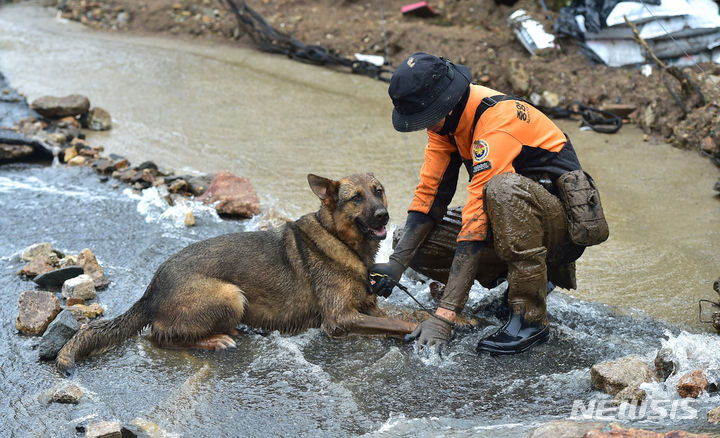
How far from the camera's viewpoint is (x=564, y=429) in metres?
3.24

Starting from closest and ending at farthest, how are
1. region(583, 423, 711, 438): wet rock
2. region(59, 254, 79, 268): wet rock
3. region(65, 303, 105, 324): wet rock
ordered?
region(583, 423, 711, 438): wet rock, region(65, 303, 105, 324): wet rock, region(59, 254, 79, 268): wet rock

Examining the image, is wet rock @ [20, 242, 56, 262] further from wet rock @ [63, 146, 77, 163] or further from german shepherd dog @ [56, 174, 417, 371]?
wet rock @ [63, 146, 77, 163]

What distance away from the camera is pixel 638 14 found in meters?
8.98

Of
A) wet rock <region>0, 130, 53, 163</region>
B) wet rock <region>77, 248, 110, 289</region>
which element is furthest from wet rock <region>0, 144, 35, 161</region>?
wet rock <region>77, 248, 110, 289</region>

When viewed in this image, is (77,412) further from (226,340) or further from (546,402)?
(546,402)

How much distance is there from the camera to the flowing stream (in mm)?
4059

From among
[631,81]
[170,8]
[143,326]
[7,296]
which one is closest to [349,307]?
[143,326]

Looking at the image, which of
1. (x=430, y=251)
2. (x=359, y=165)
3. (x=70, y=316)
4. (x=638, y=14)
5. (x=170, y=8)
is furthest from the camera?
(x=170, y=8)

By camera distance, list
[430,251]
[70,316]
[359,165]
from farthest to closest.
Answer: [359,165] → [430,251] → [70,316]

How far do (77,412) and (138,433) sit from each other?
1.58 ft

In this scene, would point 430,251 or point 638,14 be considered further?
point 638,14

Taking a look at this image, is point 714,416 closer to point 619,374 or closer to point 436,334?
point 619,374

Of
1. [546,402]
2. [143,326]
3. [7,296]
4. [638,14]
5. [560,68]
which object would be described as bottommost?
[7,296]

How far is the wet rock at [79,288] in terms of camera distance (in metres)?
5.45
